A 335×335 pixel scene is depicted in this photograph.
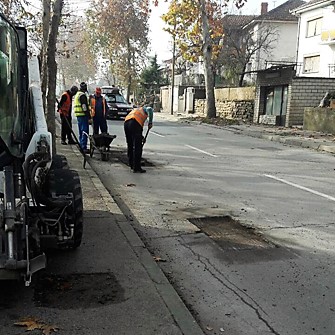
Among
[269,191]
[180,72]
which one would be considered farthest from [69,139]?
[180,72]

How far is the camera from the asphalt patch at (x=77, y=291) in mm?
4031

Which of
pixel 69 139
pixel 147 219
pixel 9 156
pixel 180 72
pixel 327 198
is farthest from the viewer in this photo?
pixel 180 72

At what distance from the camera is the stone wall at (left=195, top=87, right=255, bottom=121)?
30.2 meters

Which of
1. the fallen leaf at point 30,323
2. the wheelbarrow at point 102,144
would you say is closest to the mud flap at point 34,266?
the fallen leaf at point 30,323

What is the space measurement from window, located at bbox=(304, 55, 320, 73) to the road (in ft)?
92.3

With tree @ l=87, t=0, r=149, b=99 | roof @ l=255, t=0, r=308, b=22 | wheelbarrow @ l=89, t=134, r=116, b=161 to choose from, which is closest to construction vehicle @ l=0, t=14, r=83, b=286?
wheelbarrow @ l=89, t=134, r=116, b=161

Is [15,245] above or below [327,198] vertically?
above

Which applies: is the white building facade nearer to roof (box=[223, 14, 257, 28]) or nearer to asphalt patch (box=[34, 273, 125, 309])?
roof (box=[223, 14, 257, 28])

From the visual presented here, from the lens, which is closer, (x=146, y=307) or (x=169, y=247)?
(x=146, y=307)

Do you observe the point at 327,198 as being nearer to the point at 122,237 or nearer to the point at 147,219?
the point at 147,219

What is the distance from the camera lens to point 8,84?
13.9 ft

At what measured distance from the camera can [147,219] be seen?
273 inches

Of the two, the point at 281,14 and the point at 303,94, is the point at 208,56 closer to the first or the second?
the point at 303,94

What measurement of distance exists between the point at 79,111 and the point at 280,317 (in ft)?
34.6
